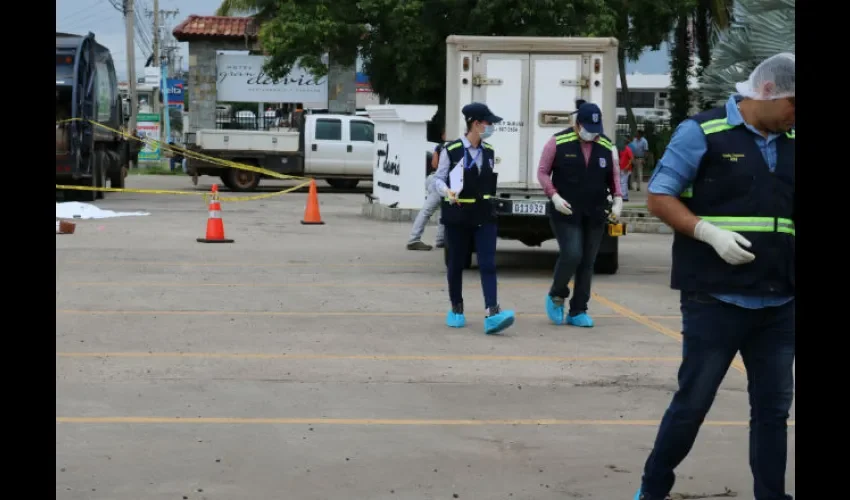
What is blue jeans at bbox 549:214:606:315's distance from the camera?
11.6 meters

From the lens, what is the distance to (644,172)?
46.7 meters

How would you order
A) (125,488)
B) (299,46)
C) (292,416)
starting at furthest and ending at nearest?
(299,46) → (292,416) → (125,488)

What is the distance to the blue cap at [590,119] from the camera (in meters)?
11.6

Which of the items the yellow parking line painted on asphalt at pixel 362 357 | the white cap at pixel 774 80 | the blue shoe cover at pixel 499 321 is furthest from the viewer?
the blue shoe cover at pixel 499 321

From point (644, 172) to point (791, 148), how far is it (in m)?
41.7

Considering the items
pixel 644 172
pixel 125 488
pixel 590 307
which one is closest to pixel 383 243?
pixel 590 307

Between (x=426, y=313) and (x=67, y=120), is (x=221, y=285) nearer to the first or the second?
(x=426, y=313)

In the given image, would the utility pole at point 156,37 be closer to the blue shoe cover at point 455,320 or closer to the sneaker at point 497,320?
the blue shoe cover at point 455,320

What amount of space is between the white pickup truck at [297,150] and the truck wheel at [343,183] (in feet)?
0.62

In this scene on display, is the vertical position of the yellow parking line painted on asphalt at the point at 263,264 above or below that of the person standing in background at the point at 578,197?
below

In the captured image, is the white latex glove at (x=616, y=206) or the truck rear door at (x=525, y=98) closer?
the white latex glove at (x=616, y=206)

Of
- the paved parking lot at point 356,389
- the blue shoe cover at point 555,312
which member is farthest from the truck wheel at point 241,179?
the blue shoe cover at point 555,312

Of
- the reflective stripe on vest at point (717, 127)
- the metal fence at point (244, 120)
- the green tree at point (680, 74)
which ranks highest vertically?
the green tree at point (680, 74)

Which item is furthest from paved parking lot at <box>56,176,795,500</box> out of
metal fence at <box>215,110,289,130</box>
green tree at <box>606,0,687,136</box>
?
metal fence at <box>215,110,289,130</box>
